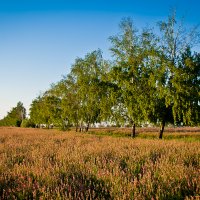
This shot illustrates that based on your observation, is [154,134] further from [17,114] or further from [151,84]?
[17,114]

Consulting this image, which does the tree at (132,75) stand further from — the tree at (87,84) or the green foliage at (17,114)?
the green foliage at (17,114)

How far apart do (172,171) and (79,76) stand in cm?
3806

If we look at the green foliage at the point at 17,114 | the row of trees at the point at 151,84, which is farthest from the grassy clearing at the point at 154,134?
the green foliage at the point at 17,114

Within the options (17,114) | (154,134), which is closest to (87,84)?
(154,134)

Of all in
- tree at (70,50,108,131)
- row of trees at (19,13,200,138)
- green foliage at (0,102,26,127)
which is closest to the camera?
row of trees at (19,13,200,138)

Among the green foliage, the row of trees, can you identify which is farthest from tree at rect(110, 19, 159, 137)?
the green foliage

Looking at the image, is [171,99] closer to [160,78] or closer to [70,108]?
[160,78]

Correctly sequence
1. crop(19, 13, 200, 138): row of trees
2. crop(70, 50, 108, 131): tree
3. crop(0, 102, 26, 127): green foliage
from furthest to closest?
crop(0, 102, 26, 127): green foliage → crop(70, 50, 108, 131): tree → crop(19, 13, 200, 138): row of trees

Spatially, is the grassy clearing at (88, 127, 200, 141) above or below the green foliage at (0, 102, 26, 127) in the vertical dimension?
below

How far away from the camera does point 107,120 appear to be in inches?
1288

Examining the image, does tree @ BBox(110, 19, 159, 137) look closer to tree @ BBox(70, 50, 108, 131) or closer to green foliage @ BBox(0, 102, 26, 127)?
tree @ BBox(70, 50, 108, 131)

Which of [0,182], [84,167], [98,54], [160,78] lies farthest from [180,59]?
[0,182]

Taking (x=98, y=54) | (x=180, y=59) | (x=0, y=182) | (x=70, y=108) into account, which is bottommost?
(x=0, y=182)

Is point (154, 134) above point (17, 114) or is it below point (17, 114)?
below
